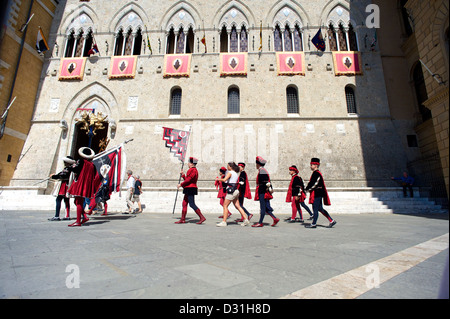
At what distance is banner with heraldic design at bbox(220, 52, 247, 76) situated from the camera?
55.9 ft

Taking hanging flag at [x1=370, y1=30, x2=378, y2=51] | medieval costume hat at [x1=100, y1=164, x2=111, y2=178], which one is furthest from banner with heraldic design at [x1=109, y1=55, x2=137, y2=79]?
hanging flag at [x1=370, y1=30, x2=378, y2=51]

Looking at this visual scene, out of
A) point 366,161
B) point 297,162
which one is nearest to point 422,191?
point 366,161

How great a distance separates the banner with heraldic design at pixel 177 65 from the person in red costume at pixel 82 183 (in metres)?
12.4

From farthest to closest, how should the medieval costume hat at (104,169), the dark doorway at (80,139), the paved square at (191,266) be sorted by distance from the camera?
the dark doorway at (80,139)
the medieval costume hat at (104,169)
the paved square at (191,266)

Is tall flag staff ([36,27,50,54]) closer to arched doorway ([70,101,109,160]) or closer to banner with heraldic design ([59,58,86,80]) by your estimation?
Result: banner with heraldic design ([59,58,86,80])

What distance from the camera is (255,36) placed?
17844 millimetres

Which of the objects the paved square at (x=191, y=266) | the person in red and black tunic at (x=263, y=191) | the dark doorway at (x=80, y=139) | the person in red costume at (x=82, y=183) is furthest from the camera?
the dark doorway at (x=80, y=139)

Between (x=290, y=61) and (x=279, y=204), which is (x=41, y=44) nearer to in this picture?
(x=290, y=61)

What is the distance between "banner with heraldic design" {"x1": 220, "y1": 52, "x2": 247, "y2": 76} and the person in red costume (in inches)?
507

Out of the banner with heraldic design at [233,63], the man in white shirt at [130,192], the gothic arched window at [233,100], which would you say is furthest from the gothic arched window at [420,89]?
the man in white shirt at [130,192]

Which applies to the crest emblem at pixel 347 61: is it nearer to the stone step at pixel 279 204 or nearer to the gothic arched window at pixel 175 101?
the stone step at pixel 279 204

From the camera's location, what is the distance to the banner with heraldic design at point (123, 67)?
17469 mm

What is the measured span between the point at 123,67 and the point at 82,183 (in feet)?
47.1

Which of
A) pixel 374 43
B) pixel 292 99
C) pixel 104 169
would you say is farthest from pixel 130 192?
pixel 374 43
